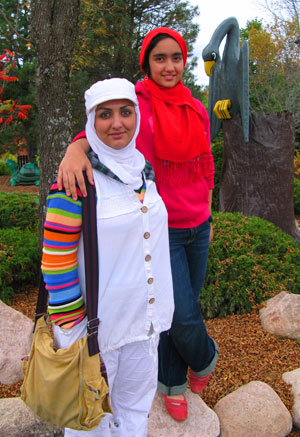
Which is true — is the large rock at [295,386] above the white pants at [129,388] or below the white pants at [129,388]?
below

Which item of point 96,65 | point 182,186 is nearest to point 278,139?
point 182,186

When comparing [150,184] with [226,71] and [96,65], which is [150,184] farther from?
[96,65]

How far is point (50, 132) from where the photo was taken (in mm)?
3318

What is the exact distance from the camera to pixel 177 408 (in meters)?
1.97

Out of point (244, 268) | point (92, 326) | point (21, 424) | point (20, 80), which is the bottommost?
point (21, 424)

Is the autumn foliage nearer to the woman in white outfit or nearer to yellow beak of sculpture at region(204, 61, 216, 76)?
yellow beak of sculpture at region(204, 61, 216, 76)

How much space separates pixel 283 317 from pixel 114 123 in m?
2.05

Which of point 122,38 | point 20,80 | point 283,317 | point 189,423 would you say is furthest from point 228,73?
point 20,80

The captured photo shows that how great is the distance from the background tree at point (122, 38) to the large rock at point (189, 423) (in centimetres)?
917

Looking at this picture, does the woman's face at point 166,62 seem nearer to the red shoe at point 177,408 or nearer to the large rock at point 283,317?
the red shoe at point 177,408

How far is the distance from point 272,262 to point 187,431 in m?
1.66

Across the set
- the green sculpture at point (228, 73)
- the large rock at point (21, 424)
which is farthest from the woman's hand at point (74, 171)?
the green sculpture at point (228, 73)

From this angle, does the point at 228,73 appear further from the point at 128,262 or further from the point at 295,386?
the point at 128,262

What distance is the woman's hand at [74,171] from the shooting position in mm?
1272
